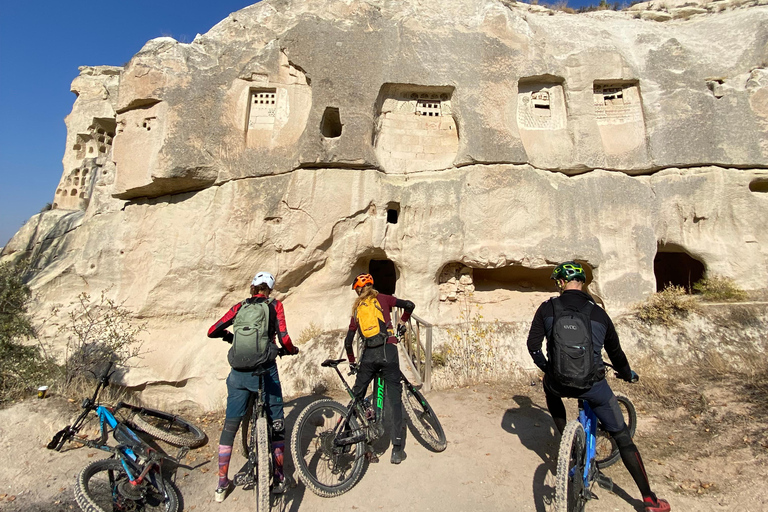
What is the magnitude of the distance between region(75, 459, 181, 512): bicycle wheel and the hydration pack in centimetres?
178

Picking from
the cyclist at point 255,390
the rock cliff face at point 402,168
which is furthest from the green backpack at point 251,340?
the rock cliff face at point 402,168

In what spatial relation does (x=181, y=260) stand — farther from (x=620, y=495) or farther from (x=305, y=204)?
(x=620, y=495)

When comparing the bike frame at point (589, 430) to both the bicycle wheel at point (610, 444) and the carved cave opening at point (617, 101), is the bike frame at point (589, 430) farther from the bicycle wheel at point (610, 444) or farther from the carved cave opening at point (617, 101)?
the carved cave opening at point (617, 101)

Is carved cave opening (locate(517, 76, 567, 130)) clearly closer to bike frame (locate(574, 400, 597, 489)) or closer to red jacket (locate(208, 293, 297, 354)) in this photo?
bike frame (locate(574, 400, 597, 489))

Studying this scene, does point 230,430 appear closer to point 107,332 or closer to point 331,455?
point 331,455

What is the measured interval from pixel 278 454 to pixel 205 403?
4.49m

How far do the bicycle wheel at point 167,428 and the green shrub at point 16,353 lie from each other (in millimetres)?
1357

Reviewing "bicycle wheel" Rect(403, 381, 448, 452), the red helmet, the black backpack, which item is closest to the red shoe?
the black backpack

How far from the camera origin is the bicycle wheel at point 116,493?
2.71m

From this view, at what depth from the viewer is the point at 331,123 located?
7781 millimetres

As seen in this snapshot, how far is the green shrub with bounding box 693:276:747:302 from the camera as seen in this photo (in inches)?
271

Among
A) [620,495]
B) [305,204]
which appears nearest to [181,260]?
[305,204]

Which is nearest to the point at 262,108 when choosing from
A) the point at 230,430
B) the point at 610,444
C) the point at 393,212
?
the point at 393,212

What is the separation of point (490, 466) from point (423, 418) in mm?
681
